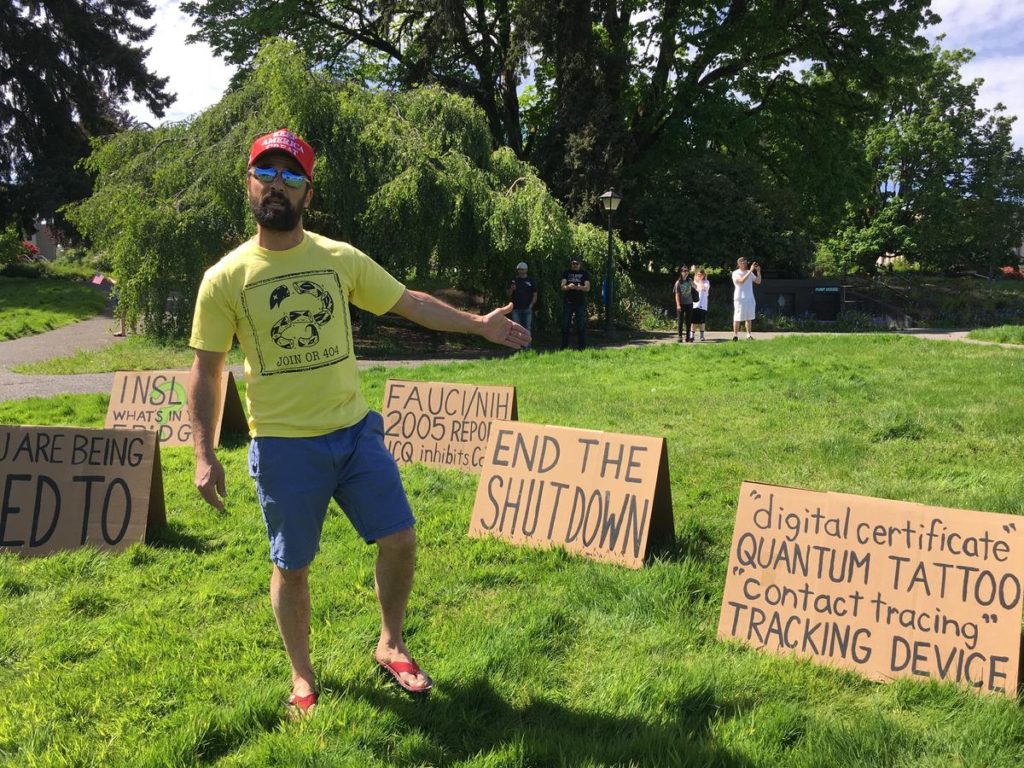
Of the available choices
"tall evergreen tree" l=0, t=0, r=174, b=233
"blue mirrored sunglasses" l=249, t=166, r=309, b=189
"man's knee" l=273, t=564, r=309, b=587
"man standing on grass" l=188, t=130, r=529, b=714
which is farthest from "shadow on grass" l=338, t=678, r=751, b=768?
"tall evergreen tree" l=0, t=0, r=174, b=233

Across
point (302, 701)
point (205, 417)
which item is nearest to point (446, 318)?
point (205, 417)

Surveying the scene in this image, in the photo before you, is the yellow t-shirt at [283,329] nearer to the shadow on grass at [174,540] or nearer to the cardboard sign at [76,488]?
the shadow on grass at [174,540]

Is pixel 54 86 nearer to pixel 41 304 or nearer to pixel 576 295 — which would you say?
pixel 41 304

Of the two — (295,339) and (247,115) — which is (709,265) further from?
(295,339)

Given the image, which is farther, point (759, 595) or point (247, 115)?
point (247, 115)

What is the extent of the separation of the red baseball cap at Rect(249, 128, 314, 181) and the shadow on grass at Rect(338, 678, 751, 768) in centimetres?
206

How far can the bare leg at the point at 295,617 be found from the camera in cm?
297

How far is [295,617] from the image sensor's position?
3.00 metres

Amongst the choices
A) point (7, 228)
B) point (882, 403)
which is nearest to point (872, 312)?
point (882, 403)

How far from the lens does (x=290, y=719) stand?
2.91 meters

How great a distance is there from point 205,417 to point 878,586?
291 cm

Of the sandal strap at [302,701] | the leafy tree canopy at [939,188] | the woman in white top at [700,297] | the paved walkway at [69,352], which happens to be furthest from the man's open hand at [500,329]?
the leafy tree canopy at [939,188]

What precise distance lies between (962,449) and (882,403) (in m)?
1.85

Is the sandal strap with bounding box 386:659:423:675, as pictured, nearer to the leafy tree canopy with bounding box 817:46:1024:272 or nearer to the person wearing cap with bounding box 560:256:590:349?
the person wearing cap with bounding box 560:256:590:349
